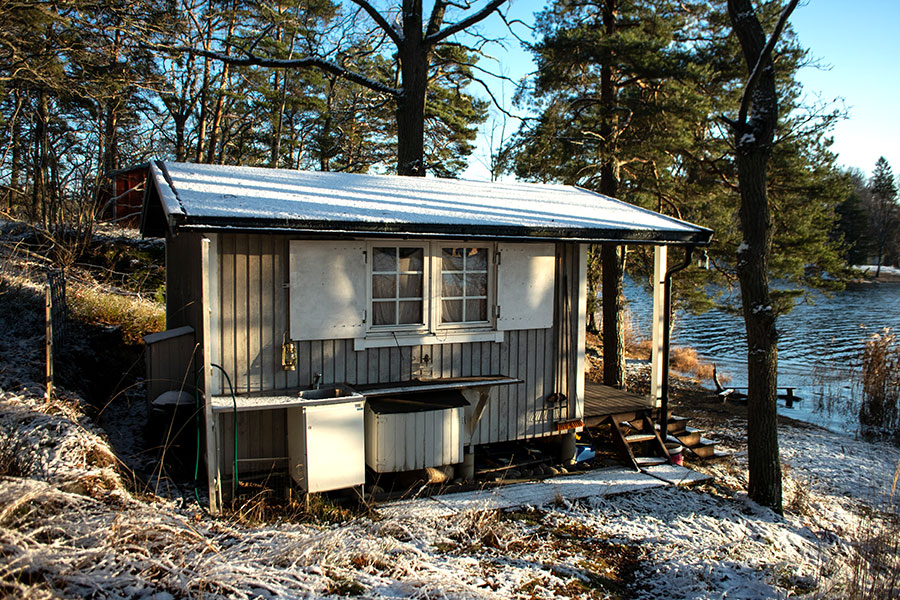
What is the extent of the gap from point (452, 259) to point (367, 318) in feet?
3.75

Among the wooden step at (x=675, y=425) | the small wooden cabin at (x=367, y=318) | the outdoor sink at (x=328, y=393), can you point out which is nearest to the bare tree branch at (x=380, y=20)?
the small wooden cabin at (x=367, y=318)

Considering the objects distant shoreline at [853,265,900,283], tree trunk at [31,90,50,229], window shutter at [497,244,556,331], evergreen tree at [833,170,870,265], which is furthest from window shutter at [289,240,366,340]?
evergreen tree at [833,170,870,265]

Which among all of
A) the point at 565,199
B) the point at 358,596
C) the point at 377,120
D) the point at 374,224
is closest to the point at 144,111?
the point at 377,120

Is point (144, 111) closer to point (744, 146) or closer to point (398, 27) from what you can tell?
point (398, 27)

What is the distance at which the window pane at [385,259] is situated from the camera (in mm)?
6039

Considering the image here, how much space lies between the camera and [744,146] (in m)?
6.61

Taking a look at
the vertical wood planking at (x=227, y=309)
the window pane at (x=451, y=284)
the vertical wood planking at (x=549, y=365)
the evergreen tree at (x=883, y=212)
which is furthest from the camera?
the evergreen tree at (x=883, y=212)

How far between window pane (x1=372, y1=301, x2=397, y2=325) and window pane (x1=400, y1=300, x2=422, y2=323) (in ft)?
0.30

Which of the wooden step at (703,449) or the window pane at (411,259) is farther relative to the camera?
the wooden step at (703,449)

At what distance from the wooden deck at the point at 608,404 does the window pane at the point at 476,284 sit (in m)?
2.07

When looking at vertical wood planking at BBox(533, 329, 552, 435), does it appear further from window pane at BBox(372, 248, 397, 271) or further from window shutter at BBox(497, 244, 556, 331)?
window pane at BBox(372, 248, 397, 271)

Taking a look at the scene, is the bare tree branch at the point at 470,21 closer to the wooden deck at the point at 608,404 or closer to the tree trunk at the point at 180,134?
the wooden deck at the point at 608,404

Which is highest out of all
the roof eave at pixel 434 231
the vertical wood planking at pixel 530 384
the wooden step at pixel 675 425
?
the roof eave at pixel 434 231

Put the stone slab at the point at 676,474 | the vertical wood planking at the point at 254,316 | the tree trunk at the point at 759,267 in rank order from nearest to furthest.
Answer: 1. the vertical wood planking at the point at 254,316
2. the tree trunk at the point at 759,267
3. the stone slab at the point at 676,474
